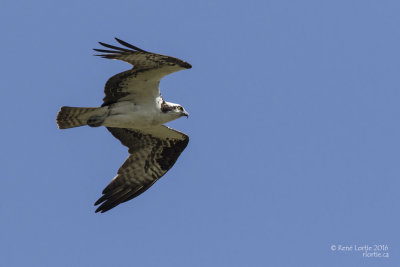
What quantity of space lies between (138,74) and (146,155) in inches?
96.5

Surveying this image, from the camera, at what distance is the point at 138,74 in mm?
13695

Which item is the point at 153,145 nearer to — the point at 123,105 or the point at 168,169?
the point at 168,169

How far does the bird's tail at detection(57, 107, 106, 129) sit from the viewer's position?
13836 millimetres

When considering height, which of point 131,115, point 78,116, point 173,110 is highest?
point 173,110

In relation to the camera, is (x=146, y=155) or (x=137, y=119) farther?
(x=146, y=155)

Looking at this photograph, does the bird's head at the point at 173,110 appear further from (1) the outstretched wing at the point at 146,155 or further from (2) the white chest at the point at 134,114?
(1) the outstretched wing at the point at 146,155

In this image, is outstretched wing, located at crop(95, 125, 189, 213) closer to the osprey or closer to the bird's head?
the osprey

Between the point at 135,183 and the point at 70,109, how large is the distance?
230 cm

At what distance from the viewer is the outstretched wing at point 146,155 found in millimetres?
15188

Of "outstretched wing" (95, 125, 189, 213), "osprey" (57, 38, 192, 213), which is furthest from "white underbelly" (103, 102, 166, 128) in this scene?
"outstretched wing" (95, 125, 189, 213)

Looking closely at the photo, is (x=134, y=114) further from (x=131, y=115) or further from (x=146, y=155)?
(x=146, y=155)

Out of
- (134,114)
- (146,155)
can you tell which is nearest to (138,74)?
(134,114)

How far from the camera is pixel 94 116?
14.0m

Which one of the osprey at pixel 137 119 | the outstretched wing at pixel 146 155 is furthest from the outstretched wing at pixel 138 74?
the outstretched wing at pixel 146 155
